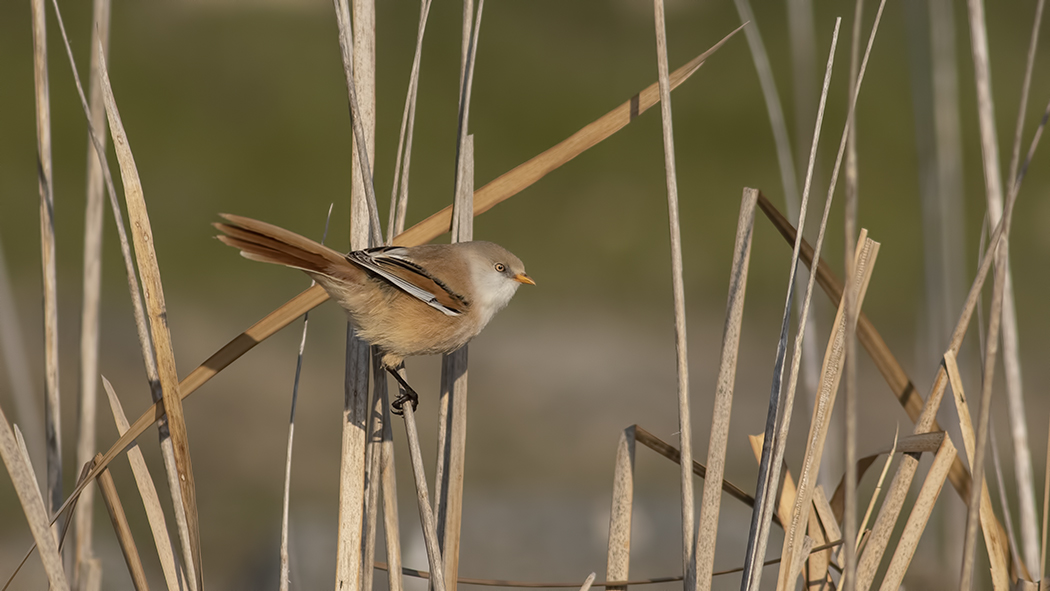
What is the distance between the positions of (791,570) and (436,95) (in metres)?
6.99

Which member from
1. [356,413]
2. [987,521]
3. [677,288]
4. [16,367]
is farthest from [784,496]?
[16,367]

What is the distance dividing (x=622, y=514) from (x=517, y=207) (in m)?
6.34

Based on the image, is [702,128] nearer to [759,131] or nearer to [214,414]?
[759,131]

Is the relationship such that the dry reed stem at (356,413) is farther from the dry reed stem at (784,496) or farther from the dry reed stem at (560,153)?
the dry reed stem at (784,496)

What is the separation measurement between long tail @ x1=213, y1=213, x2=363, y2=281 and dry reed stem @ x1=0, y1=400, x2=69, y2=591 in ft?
1.38

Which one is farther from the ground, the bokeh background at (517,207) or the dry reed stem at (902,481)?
the bokeh background at (517,207)

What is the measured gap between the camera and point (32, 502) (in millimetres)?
1153

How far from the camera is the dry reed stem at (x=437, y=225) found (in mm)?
1314

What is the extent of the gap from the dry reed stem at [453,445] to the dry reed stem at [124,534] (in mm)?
512

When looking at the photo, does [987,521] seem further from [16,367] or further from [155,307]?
[16,367]

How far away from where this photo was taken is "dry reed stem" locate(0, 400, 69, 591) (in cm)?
115

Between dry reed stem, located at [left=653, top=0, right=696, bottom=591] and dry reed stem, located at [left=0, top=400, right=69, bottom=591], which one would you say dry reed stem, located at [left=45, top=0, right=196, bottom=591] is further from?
dry reed stem, located at [left=653, top=0, right=696, bottom=591]

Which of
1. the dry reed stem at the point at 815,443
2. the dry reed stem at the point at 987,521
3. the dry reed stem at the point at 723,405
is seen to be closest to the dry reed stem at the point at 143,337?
the dry reed stem at the point at 723,405

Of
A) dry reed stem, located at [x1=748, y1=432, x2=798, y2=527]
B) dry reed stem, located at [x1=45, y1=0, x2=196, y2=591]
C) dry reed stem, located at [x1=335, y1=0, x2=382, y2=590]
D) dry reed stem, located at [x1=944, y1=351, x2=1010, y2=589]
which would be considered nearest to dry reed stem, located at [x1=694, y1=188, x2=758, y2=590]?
dry reed stem, located at [x1=748, y1=432, x2=798, y2=527]
